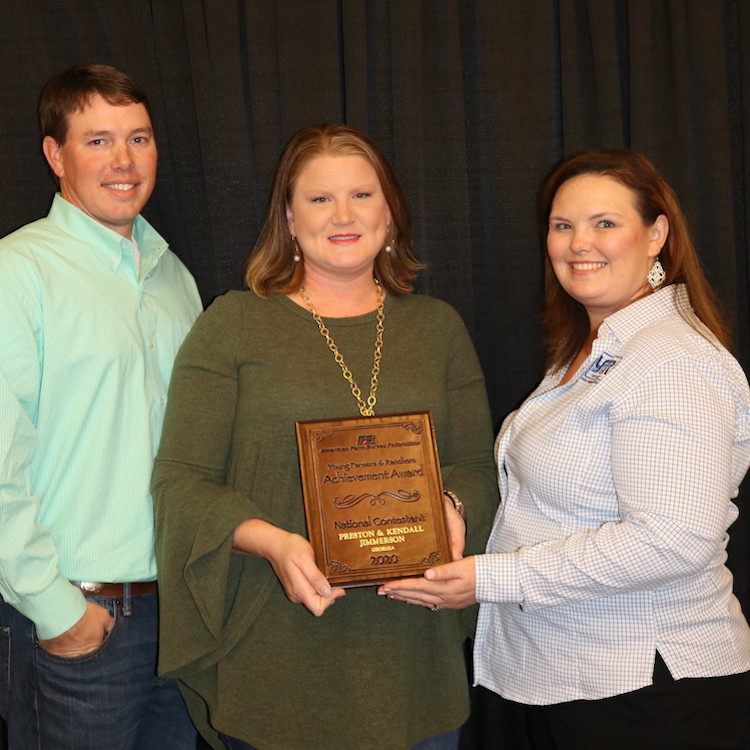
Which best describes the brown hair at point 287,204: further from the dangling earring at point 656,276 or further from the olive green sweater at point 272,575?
the dangling earring at point 656,276

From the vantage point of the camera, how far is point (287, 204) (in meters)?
1.89

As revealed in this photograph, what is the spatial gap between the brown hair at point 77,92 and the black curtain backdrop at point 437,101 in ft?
1.40

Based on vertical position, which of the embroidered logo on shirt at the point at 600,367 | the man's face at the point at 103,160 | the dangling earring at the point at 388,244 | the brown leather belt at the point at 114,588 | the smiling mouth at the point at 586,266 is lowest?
the brown leather belt at the point at 114,588

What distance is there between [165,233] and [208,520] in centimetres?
111

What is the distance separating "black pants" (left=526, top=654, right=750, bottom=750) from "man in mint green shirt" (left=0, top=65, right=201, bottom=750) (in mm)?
939

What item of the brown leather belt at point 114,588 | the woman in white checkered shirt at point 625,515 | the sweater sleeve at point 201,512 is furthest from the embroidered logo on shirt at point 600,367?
the brown leather belt at point 114,588

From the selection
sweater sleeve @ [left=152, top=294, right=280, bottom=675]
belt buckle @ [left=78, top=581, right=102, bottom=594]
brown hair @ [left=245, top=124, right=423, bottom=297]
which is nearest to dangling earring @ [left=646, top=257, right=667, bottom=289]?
brown hair @ [left=245, top=124, right=423, bottom=297]

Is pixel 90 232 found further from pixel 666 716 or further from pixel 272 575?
pixel 666 716

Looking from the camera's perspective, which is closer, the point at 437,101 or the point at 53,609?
the point at 53,609

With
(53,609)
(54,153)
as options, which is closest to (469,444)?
(53,609)

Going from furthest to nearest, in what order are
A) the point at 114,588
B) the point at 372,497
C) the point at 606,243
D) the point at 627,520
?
the point at 114,588 < the point at 606,243 < the point at 372,497 < the point at 627,520

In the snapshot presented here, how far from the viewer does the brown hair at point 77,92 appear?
6.14 ft

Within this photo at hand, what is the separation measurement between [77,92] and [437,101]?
0.99 metres

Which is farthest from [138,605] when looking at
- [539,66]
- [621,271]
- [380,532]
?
[539,66]
